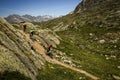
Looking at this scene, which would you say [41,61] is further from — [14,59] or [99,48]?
[99,48]

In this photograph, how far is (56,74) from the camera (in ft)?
128

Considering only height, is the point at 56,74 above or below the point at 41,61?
below

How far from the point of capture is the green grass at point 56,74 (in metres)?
36.3

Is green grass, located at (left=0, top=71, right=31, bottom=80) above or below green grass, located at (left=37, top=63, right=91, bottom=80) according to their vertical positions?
Answer: above

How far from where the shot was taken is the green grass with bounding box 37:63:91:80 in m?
36.3

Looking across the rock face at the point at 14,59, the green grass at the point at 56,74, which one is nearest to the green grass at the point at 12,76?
the rock face at the point at 14,59

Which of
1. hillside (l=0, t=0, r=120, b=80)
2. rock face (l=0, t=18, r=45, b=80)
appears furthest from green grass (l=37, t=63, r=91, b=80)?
rock face (l=0, t=18, r=45, b=80)

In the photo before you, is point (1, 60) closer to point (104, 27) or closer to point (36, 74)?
point (36, 74)

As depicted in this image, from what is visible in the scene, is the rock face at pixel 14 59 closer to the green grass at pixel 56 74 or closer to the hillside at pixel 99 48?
the green grass at pixel 56 74

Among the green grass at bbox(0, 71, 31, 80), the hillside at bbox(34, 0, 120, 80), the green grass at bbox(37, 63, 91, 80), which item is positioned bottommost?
the hillside at bbox(34, 0, 120, 80)

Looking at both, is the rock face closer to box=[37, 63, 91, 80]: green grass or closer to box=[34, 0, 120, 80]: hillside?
box=[37, 63, 91, 80]: green grass

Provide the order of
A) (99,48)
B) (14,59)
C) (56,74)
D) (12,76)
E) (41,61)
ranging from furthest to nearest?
(99,48) < (41,61) < (56,74) < (14,59) < (12,76)

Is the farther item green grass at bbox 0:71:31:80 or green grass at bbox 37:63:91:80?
green grass at bbox 37:63:91:80

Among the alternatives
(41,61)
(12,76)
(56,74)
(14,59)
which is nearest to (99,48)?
(41,61)
